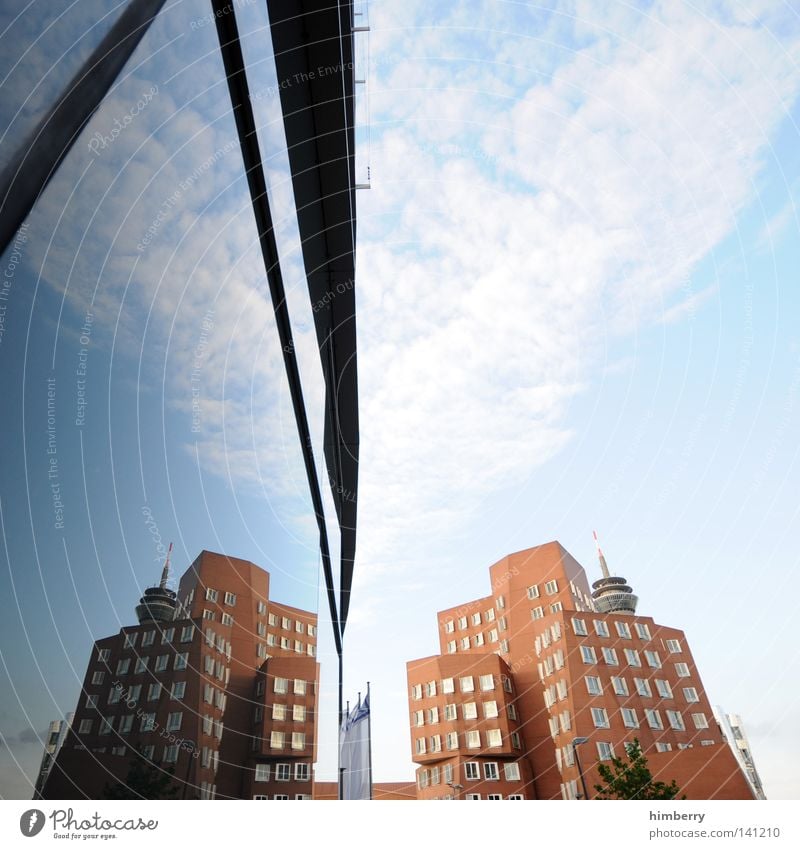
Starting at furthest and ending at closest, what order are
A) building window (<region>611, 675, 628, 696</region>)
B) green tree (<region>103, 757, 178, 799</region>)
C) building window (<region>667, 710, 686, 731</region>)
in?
1. building window (<region>667, 710, 686, 731</region>)
2. building window (<region>611, 675, 628, 696</region>)
3. green tree (<region>103, 757, 178, 799</region>)

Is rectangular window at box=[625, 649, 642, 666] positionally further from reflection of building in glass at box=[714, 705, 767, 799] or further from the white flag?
the white flag

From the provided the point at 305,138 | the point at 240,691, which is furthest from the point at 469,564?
the point at 305,138

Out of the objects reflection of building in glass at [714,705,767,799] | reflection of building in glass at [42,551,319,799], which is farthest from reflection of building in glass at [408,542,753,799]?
reflection of building in glass at [42,551,319,799]

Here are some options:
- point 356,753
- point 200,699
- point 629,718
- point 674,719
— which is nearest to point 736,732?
point 356,753

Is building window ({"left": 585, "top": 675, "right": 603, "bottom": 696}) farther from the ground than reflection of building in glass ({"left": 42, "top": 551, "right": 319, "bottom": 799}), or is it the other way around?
building window ({"left": 585, "top": 675, "right": 603, "bottom": 696})

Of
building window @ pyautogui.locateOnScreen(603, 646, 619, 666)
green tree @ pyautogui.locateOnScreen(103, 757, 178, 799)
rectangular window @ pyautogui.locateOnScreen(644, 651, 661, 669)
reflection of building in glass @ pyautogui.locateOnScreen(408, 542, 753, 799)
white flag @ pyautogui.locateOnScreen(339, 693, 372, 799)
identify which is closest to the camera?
green tree @ pyautogui.locateOnScreen(103, 757, 178, 799)

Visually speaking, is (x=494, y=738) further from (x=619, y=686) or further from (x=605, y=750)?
(x=619, y=686)
